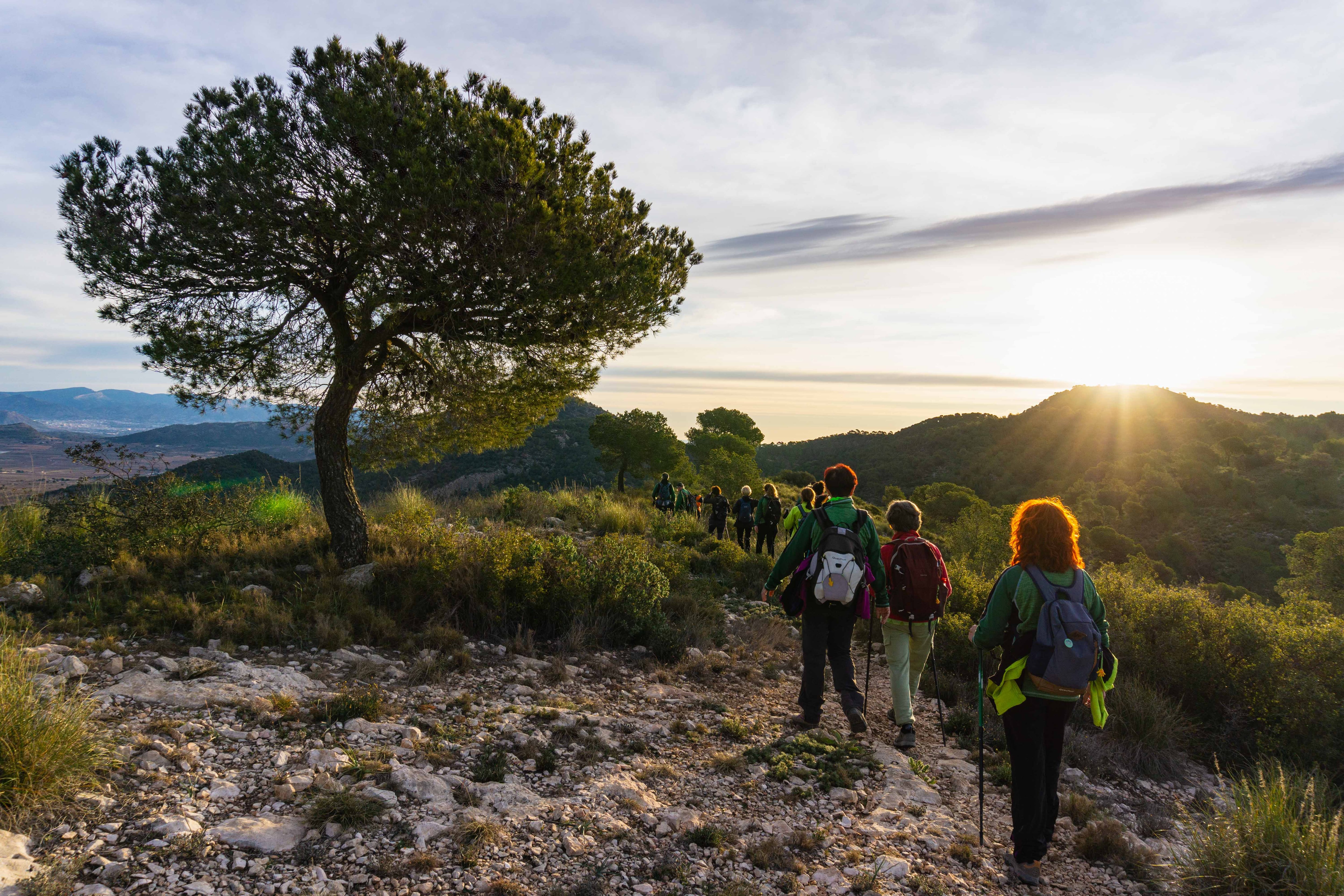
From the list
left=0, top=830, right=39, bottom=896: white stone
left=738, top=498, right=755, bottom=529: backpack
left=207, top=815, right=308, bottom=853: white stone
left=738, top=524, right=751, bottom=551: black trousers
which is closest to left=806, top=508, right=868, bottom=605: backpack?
left=207, top=815, right=308, bottom=853: white stone

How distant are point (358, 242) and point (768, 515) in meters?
9.30

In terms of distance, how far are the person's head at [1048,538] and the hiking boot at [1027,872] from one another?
5.57 ft

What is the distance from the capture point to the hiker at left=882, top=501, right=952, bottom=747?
5133 millimetres

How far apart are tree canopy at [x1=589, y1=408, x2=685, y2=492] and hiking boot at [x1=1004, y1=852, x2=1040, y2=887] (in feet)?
118

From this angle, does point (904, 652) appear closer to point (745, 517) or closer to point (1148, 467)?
point (745, 517)

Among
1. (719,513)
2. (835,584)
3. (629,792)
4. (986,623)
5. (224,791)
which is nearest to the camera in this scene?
(224,791)

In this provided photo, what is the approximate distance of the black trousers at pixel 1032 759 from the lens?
11.3ft

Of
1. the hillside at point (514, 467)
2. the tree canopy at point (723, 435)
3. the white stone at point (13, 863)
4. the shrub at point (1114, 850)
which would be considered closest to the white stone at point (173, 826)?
the white stone at point (13, 863)

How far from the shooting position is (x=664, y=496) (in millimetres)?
16422

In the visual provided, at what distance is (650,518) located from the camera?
14.7 m

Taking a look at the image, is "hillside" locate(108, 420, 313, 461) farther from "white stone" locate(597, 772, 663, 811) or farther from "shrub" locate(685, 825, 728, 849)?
"shrub" locate(685, 825, 728, 849)

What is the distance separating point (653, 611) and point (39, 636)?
5.52 m

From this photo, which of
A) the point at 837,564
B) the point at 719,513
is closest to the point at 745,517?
the point at 719,513

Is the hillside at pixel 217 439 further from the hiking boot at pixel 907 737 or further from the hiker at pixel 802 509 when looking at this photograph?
the hiking boot at pixel 907 737
